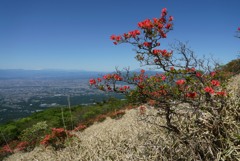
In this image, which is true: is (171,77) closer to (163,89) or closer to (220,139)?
(163,89)

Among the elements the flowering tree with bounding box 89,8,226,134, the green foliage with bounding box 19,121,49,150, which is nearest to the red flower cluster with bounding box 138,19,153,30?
the flowering tree with bounding box 89,8,226,134

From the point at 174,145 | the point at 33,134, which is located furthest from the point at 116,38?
the point at 33,134

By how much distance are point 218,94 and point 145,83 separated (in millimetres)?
2151

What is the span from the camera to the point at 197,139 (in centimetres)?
283

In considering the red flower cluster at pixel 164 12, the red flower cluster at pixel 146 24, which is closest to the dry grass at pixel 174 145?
the red flower cluster at pixel 146 24

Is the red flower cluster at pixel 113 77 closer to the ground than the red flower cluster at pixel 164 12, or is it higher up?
closer to the ground

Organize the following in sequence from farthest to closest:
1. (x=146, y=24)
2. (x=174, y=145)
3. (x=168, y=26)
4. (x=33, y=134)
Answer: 1. (x=33, y=134)
2. (x=168, y=26)
3. (x=146, y=24)
4. (x=174, y=145)

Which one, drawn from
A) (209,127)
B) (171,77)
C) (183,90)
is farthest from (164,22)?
(209,127)

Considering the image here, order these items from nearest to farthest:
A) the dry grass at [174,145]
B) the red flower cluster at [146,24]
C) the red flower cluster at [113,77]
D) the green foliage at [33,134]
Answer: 1. the dry grass at [174,145]
2. the red flower cluster at [146,24]
3. the red flower cluster at [113,77]
4. the green foliage at [33,134]

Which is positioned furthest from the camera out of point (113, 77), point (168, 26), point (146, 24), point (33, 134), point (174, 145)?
point (33, 134)

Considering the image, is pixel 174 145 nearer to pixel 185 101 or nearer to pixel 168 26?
pixel 185 101

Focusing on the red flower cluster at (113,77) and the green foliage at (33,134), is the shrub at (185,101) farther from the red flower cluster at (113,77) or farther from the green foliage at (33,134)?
the green foliage at (33,134)

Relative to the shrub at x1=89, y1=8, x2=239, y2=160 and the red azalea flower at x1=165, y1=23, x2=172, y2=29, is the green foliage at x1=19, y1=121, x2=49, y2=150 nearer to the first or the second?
the shrub at x1=89, y1=8, x2=239, y2=160

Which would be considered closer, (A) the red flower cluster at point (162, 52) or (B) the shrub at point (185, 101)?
(B) the shrub at point (185, 101)
